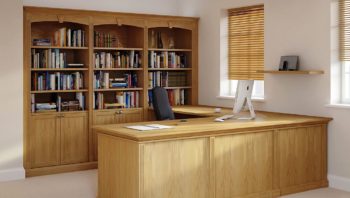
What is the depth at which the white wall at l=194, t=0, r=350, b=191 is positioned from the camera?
6555 mm

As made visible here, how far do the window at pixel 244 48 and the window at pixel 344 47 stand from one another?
4.37 feet

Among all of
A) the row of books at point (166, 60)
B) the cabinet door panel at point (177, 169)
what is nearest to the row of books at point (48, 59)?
the row of books at point (166, 60)

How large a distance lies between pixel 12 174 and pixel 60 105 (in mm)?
1170

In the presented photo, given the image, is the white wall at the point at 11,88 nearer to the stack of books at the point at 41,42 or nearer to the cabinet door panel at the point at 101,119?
the stack of books at the point at 41,42

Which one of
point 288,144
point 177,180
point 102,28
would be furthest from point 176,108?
point 177,180

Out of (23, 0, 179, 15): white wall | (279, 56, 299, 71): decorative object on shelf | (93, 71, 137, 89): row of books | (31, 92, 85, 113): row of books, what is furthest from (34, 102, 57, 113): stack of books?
(279, 56, 299, 71): decorative object on shelf

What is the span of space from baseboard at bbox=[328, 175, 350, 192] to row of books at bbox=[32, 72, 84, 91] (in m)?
3.70

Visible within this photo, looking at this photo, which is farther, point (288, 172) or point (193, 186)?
point (288, 172)

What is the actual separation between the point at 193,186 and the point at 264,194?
1.00 m

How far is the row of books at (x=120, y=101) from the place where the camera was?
796 centimetres

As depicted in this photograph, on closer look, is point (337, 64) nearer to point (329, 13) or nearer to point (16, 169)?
point (329, 13)

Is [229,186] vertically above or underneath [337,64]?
underneath

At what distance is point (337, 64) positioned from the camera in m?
6.63

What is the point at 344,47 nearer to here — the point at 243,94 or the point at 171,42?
the point at 243,94
